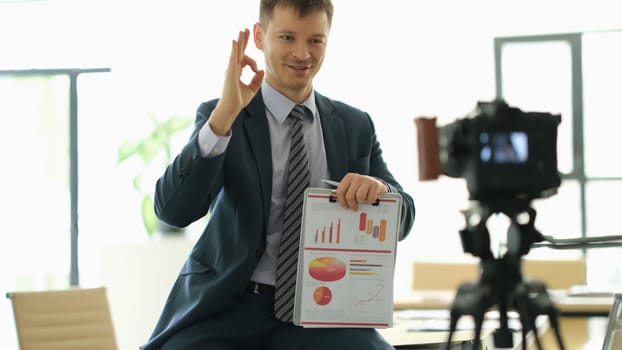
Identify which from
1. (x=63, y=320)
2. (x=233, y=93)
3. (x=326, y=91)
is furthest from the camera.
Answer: (x=326, y=91)

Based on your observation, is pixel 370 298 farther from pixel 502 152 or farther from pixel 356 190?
pixel 502 152

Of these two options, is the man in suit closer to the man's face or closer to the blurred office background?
the man's face

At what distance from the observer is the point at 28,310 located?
3.75 m

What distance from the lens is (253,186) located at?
6.64ft

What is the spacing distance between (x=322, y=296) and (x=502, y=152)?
1.91ft

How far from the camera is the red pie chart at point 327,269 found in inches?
75.8

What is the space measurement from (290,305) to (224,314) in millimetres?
148

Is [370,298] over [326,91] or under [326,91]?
under

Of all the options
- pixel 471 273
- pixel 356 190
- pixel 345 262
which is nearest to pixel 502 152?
pixel 356 190

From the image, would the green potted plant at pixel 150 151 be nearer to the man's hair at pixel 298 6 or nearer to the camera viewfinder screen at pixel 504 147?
the man's hair at pixel 298 6

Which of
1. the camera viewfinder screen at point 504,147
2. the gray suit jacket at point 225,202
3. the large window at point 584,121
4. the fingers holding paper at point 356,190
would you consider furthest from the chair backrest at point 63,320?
the large window at point 584,121

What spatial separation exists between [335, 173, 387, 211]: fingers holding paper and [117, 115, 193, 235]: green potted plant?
544 cm

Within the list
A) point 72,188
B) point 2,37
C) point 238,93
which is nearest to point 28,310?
point 238,93

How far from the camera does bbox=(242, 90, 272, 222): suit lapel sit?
6.68 ft
